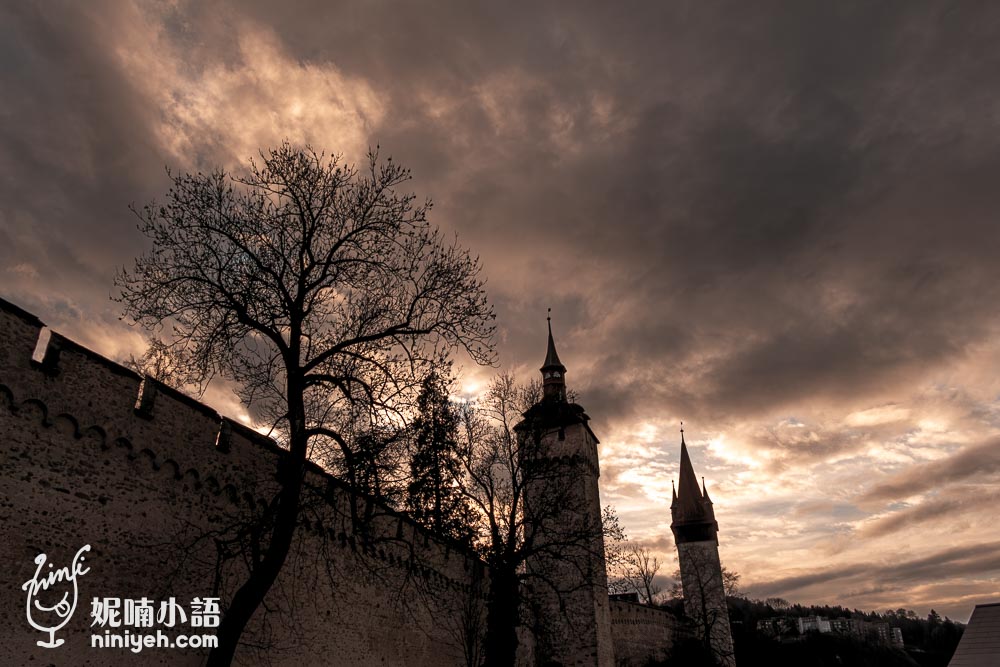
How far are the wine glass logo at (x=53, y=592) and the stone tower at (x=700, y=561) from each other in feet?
129

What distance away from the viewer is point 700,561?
1831 inches

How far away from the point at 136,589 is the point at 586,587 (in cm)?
1983

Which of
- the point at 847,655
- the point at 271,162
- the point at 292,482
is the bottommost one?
the point at 847,655

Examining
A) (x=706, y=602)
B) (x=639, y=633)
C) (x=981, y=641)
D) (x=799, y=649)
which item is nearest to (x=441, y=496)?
(x=639, y=633)

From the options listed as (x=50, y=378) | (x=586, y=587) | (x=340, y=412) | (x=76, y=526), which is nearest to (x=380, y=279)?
(x=340, y=412)

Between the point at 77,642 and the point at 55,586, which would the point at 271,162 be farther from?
the point at 77,642

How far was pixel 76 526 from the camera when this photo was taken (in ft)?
25.8

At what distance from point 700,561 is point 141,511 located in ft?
150

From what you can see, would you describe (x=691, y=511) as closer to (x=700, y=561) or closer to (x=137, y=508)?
(x=700, y=561)

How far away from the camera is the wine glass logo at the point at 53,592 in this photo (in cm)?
727

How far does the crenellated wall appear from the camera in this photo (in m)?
7.46

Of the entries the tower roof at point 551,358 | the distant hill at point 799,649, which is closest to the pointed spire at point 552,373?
the tower roof at point 551,358

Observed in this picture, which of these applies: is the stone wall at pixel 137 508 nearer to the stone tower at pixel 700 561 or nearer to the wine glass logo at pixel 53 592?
the wine glass logo at pixel 53 592

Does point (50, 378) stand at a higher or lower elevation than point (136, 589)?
higher
